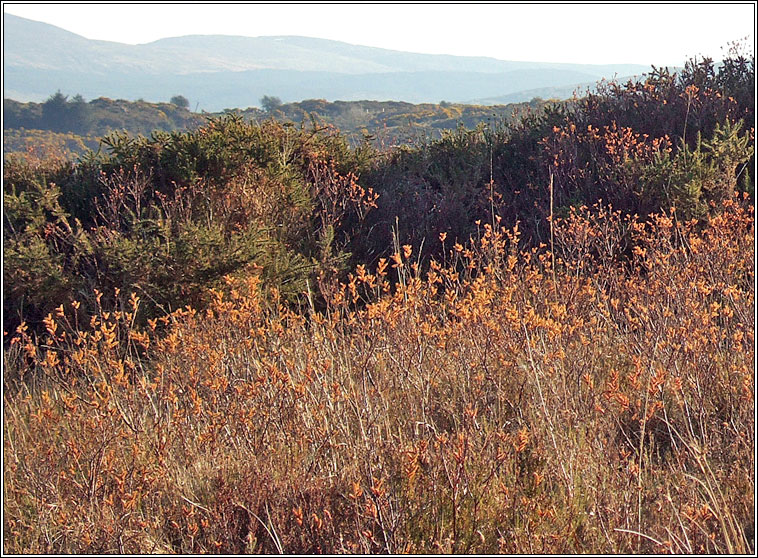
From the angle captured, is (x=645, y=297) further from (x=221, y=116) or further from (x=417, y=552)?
(x=221, y=116)

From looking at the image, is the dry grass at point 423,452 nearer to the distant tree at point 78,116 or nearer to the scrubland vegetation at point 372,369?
the scrubland vegetation at point 372,369

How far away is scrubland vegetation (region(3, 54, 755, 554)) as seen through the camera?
217 centimetres

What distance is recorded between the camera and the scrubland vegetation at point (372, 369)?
7.11 feet

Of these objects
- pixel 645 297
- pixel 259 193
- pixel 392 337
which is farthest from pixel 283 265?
pixel 645 297

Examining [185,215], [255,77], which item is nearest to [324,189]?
[185,215]

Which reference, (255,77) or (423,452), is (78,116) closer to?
(423,452)

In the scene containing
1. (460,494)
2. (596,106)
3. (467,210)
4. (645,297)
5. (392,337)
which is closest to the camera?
(460,494)

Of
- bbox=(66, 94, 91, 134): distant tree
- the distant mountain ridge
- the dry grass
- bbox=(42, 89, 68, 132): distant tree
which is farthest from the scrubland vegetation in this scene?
bbox=(42, 89, 68, 132): distant tree

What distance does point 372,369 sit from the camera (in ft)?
10.8

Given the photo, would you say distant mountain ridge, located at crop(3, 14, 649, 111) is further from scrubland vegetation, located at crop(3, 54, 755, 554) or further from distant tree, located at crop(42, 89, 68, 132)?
scrubland vegetation, located at crop(3, 54, 755, 554)

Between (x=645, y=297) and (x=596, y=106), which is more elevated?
(x=596, y=106)

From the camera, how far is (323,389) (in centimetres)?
265

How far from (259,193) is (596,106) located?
416cm

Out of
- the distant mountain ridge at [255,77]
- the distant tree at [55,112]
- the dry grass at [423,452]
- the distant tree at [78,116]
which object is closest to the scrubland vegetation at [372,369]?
the dry grass at [423,452]
